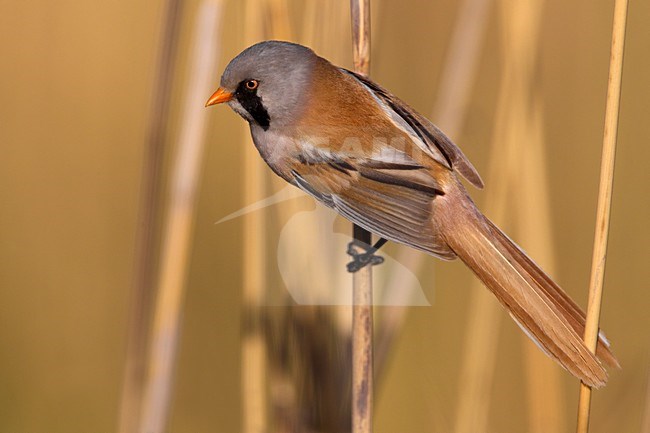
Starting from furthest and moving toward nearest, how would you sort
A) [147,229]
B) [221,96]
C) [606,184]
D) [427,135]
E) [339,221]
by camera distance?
[339,221]
[427,135]
[221,96]
[147,229]
[606,184]

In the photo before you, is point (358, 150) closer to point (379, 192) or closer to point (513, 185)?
point (379, 192)

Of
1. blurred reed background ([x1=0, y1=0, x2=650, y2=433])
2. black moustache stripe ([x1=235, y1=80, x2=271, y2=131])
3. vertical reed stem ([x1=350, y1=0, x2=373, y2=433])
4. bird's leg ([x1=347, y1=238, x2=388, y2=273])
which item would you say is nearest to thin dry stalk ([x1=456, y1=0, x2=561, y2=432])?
blurred reed background ([x1=0, y1=0, x2=650, y2=433])

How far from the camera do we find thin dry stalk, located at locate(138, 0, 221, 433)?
1.26 meters

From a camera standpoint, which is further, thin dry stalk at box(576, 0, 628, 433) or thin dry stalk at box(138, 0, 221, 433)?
thin dry stalk at box(138, 0, 221, 433)

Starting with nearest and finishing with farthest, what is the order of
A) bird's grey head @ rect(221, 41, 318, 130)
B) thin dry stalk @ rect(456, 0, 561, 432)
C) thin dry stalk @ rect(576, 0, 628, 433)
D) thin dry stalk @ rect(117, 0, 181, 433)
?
thin dry stalk @ rect(576, 0, 628, 433)
thin dry stalk @ rect(117, 0, 181, 433)
bird's grey head @ rect(221, 41, 318, 130)
thin dry stalk @ rect(456, 0, 561, 432)

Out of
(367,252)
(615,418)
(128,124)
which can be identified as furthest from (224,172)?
(615,418)

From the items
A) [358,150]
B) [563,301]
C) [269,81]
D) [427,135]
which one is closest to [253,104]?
[269,81]

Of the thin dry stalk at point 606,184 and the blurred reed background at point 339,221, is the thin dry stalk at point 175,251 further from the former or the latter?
the thin dry stalk at point 606,184

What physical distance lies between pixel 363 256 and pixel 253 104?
372 mm

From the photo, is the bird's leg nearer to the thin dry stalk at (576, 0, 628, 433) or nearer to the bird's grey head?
the bird's grey head

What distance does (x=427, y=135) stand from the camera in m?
1.52

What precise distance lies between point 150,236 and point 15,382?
93cm

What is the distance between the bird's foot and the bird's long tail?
0.53ft

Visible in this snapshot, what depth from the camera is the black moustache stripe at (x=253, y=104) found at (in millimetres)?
1440
